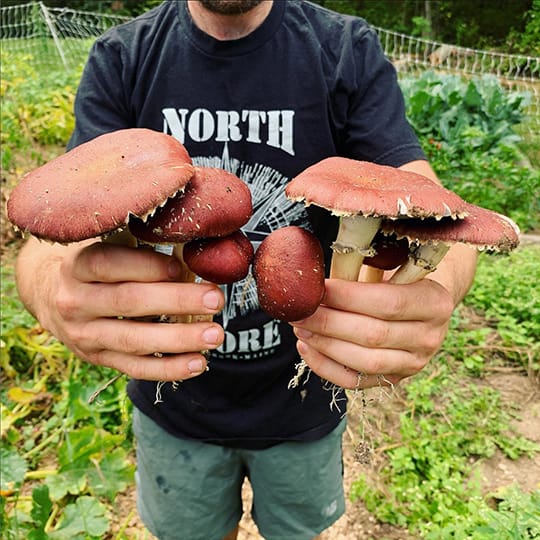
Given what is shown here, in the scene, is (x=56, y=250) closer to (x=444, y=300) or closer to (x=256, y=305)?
(x=256, y=305)

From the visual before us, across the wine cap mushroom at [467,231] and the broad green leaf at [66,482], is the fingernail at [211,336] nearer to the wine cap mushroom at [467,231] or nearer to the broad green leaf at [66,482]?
the wine cap mushroom at [467,231]

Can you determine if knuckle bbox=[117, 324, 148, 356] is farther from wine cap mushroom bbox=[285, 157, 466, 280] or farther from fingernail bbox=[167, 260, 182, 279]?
wine cap mushroom bbox=[285, 157, 466, 280]

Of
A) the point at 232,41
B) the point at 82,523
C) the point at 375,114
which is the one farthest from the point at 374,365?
the point at 82,523

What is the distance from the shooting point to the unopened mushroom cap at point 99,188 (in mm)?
1142

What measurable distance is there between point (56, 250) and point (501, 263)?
4.78 m

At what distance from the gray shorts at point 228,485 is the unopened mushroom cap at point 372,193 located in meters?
1.75

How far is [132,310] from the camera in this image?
4.80ft

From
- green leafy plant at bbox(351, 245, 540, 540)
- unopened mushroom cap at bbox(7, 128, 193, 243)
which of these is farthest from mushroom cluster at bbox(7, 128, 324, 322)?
green leafy plant at bbox(351, 245, 540, 540)

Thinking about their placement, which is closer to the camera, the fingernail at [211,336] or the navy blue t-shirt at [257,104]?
the fingernail at [211,336]

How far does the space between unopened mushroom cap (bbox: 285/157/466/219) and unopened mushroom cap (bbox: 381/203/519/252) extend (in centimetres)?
5

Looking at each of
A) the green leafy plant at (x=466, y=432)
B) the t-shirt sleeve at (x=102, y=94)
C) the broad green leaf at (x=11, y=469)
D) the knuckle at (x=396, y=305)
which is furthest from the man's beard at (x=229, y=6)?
the broad green leaf at (x=11, y=469)

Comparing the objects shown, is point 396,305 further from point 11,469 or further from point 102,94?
point 11,469

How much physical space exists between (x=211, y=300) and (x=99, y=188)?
0.43 m

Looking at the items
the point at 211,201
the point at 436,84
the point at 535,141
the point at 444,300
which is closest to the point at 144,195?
the point at 211,201
